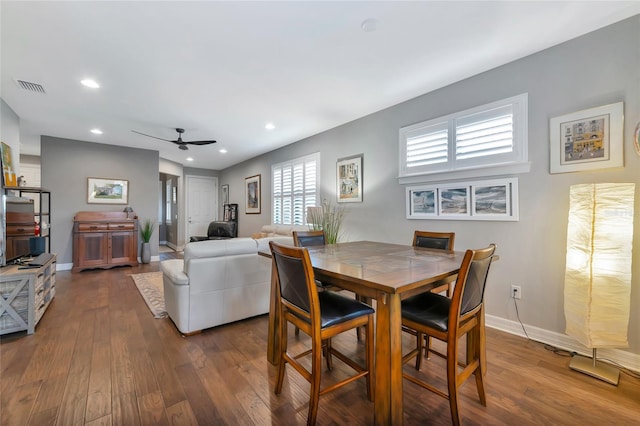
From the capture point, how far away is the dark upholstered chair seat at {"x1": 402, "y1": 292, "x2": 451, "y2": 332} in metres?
1.45

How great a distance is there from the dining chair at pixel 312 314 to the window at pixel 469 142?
2068 millimetres

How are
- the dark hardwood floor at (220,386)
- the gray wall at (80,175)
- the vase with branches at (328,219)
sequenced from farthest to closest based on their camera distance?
1. the gray wall at (80,175)
2. the vase with branches at (328,219)
3. the dark hardwood floor at (220,386)

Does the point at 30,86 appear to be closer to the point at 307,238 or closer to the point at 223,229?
the point at 307,238

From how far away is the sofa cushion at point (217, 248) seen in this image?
250cm

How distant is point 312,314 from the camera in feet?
4.57

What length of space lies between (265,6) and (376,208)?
2.67 metres

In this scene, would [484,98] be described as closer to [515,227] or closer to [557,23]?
[557,23]

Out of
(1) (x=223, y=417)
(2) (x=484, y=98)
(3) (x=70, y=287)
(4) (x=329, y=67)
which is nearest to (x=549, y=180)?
(2) (x=484, y=98)

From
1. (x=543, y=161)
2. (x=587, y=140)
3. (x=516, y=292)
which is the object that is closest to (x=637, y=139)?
(x=587, y=140)

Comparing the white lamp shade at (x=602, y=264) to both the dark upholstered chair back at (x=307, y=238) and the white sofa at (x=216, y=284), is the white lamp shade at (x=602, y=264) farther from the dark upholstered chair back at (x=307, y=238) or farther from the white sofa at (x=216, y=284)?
the white sofa at (x=216, y=284)

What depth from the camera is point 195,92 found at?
3.18 meters

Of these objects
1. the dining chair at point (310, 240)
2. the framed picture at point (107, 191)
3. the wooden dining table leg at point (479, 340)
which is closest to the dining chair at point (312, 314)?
the wooden dining table leg at point (479, 340)

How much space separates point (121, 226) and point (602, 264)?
6.93m

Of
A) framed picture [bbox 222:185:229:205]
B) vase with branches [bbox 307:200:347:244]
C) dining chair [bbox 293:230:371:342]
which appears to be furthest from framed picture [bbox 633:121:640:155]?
framed picture [bbox 222:185:229:205]
